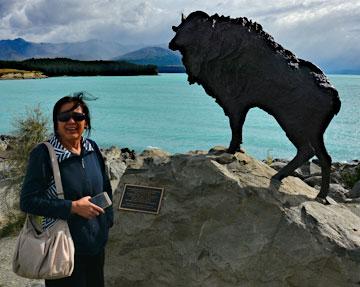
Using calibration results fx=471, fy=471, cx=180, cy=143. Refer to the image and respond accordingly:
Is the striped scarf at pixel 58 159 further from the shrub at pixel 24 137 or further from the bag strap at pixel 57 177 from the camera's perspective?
the shrub at pixel 24 137

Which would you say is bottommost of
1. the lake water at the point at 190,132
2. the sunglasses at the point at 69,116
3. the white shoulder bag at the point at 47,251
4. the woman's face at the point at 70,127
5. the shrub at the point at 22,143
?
the lake water at the point at 190,132

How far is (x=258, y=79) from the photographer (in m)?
5.32

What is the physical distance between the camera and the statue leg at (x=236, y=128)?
5.53 meters

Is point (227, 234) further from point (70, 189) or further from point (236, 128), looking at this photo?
point (70, 189)

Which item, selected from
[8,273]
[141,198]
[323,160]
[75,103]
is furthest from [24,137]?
[75,103]

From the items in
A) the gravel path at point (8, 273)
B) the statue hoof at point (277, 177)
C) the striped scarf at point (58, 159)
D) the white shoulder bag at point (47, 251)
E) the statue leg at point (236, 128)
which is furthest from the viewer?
the gravel path at point (8, 273)

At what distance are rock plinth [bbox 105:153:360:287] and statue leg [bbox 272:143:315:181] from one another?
0.10m

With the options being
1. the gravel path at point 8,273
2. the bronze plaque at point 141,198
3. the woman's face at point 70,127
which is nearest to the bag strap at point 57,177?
the woman's face at point 70,127

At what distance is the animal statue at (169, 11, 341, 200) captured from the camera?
5.05 m

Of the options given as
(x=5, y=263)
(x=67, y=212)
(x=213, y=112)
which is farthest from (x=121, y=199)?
(x=213, y=112)

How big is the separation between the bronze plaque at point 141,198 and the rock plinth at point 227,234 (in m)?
0.06

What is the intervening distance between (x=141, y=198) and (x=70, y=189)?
2099mm

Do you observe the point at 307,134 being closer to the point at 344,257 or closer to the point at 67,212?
the point at 344,257

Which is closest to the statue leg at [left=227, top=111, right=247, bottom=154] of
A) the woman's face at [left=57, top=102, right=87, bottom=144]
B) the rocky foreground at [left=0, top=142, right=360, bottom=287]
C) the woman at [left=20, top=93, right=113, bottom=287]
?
the rocky foreground at [left=0, top=142, right=360, bottom=287]
